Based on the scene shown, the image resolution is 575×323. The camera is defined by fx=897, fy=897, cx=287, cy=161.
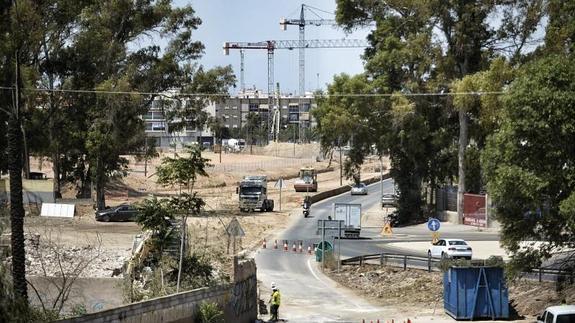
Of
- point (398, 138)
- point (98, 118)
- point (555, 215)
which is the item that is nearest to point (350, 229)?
point (398, 138)

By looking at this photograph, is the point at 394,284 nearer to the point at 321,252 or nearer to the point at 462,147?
the point at 321,252

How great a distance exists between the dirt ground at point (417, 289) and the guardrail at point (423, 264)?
1.13 feet

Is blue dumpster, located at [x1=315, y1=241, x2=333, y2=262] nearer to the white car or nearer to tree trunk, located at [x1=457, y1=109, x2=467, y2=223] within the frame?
the white car

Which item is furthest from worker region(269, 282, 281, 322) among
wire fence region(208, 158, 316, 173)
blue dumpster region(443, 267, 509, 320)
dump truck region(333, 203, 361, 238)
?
wire fence region(208, 158, 316, 173)

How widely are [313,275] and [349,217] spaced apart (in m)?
16.1

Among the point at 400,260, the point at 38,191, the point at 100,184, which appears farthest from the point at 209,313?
the point at 100,184

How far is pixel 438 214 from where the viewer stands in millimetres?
77312

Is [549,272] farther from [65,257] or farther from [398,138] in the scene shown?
[398,138]

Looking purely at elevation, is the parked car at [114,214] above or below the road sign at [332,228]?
below

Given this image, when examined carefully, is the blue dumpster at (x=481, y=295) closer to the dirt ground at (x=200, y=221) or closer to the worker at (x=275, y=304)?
the worker at (x=275, y=304)

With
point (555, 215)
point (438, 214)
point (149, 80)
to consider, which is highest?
point (149, 80)

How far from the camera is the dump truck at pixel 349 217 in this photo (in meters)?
62.6

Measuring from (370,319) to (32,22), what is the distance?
36.2 metres

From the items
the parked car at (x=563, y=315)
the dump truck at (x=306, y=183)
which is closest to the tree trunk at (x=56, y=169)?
the dump truck at (x=306, y=183)
